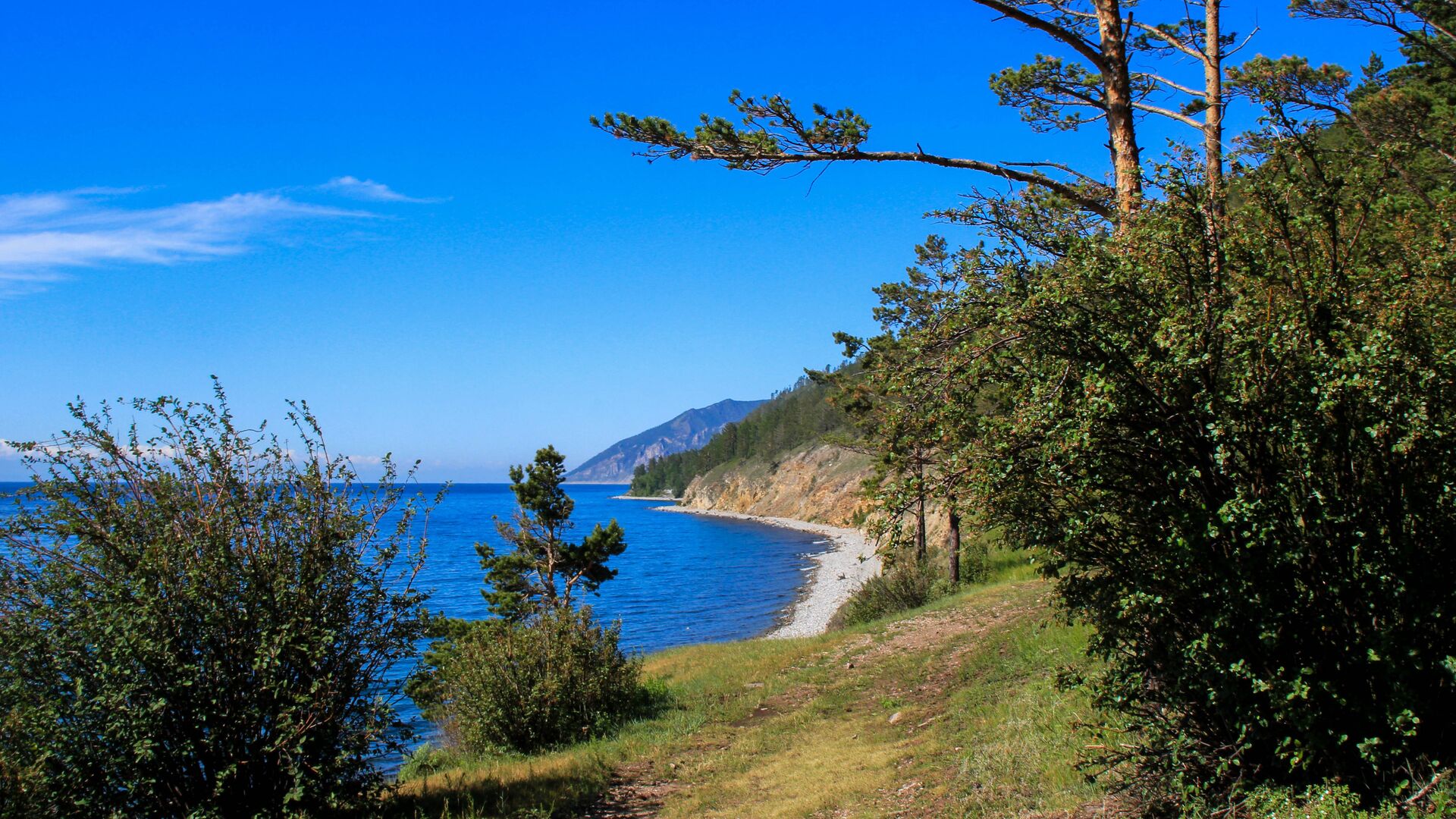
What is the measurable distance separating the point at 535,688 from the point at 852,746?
5242 mm

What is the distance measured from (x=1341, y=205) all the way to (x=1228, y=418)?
1634mm

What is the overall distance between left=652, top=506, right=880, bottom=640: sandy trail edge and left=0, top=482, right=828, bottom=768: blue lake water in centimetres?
113

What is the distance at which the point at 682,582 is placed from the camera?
2238 inches

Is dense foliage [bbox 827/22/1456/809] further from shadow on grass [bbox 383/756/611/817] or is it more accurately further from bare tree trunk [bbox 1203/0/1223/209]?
shadow on grass [bbox 383/756/611/817]

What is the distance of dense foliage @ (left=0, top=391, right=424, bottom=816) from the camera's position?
6.76 metres

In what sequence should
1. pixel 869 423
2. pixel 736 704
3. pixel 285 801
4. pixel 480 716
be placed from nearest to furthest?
pixel 285 801 → pixel 480 716 → pixel 736 704 → pixel 869 423

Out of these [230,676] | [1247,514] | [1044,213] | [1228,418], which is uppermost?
[1044,213]

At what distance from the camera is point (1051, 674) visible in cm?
1038

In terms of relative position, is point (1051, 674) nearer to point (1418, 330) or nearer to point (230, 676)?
point (1418, 330)

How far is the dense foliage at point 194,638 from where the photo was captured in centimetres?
676

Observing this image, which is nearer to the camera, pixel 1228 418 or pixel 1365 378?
pixel 1365 378

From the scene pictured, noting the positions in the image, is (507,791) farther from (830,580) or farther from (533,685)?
(830,580)

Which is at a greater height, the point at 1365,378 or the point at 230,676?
the point at 1365,378

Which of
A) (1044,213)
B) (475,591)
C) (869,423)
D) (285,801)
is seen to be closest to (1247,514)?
(1044,213)
